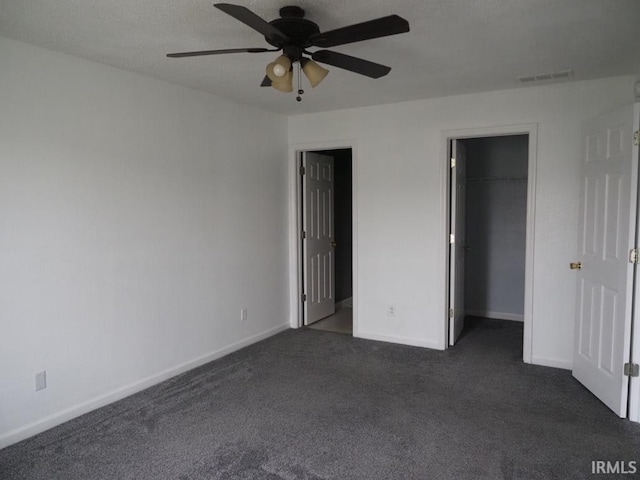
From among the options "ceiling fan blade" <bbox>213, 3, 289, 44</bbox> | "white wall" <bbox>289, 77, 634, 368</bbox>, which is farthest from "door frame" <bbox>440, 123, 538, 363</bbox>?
"ceiling fan blade" <bbox>213, 3, 289, 44</bbox>

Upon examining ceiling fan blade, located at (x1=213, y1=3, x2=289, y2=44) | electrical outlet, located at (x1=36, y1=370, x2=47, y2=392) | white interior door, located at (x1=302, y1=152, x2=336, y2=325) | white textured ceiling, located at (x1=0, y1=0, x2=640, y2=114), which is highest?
white textured ceiling, located at (x1=0, y1=0, x2=640, y2=114)

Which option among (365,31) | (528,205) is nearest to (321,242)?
(528,205)

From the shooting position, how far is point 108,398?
3311 millimetres

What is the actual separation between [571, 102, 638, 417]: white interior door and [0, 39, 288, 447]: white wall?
9.74 ft

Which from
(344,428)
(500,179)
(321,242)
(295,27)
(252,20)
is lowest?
(344,428)

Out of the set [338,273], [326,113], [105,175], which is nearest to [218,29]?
[105,175]

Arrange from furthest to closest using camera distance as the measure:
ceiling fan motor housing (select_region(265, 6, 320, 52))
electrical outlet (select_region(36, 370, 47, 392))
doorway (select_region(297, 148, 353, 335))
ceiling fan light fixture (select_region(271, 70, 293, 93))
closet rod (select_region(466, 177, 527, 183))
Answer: closet rod (select_region(466, 177, 527, 183)), doorway (select_region(297, 148, 353, 335)), electrical outlet (select_region(36, 370, 47, 392)), ceiling fan light fixture (select_region(271, 70, 293, 93)), ceiling fan motor housing (select_region(265, 6, 320, 52))

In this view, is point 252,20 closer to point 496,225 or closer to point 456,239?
point 456,239

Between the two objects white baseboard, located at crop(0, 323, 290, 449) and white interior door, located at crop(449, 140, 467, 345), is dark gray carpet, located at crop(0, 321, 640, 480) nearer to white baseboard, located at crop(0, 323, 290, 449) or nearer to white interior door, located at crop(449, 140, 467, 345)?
white baseboard, located at crop(0, 323, 290, 449)

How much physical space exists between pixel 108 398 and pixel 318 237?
2.94m

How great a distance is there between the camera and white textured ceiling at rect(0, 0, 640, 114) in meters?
2.31

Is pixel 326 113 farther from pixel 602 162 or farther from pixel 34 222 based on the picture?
pixel 34 222

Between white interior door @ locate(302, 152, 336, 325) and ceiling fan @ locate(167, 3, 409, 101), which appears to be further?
white interior door @ locate(302, 152, 336, 325)

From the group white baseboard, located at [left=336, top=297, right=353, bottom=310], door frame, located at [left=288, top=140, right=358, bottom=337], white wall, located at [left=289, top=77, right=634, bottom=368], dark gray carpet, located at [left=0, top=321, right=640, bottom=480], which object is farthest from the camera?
white baseboard, located at [left=336, top=297, right=353, bottom=310]
